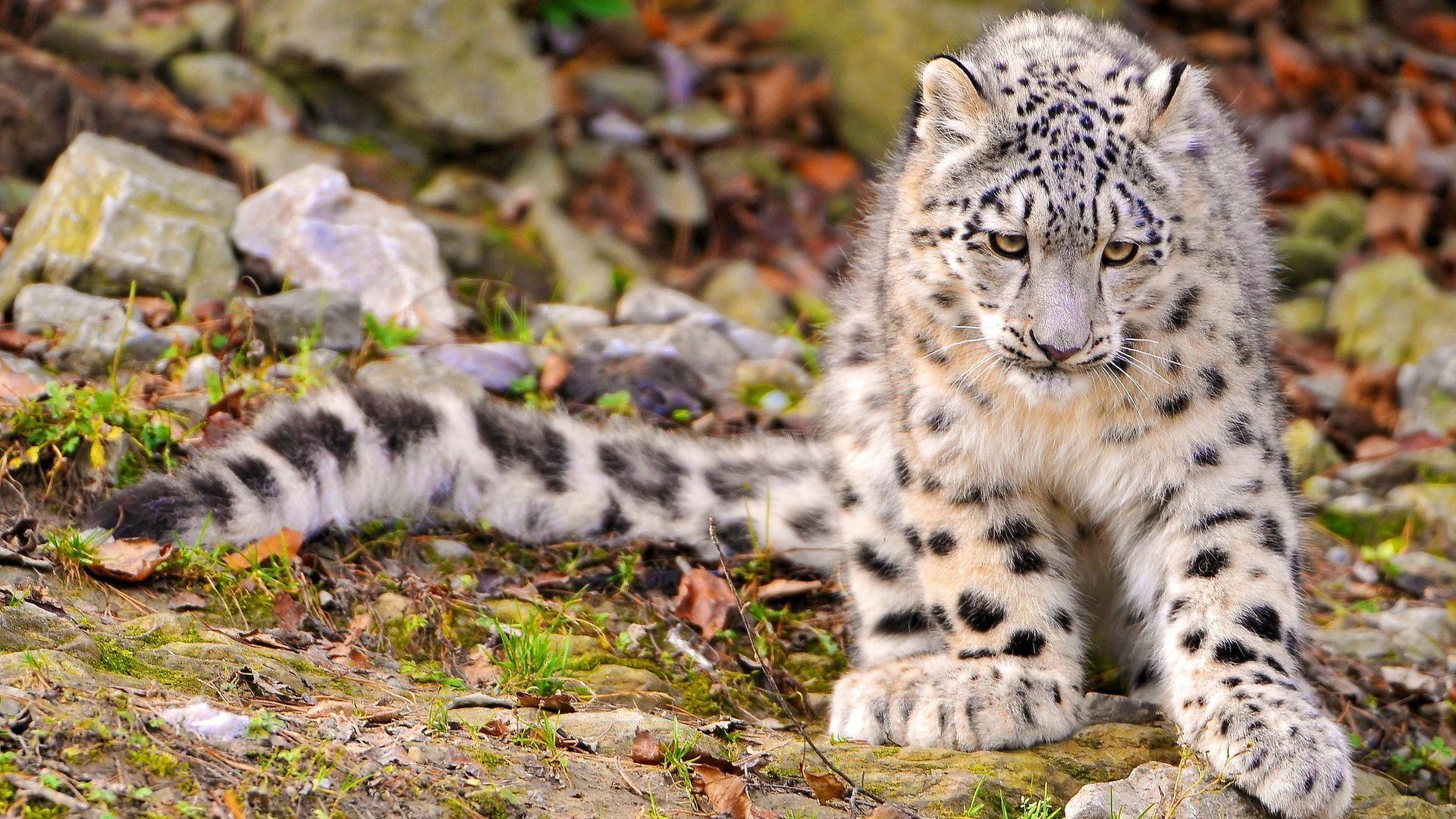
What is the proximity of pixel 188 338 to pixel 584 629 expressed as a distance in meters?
1.86

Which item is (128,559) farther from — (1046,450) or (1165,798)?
(1165,798)

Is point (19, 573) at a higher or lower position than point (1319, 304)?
lower

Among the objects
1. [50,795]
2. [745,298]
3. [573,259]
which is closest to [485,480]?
[50,795]

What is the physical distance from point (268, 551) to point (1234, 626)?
8.36 feet

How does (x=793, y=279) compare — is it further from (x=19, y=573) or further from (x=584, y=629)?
(x=19, y=573)

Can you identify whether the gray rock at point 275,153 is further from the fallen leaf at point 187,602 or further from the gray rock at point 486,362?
the fallen leaf at point 187,602

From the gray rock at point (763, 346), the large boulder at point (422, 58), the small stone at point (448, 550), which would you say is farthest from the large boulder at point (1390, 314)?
the small stone at point (448, 550)

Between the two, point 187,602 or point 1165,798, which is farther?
point 187,602

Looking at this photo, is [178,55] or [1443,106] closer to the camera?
[178,55]

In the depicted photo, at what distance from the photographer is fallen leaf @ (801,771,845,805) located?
331cm

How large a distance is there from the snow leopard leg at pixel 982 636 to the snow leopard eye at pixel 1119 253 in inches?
28.7

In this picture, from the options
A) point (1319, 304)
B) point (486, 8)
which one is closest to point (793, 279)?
point (486, 8)

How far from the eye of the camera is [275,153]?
700 centimetres

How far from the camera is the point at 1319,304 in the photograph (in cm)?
844
